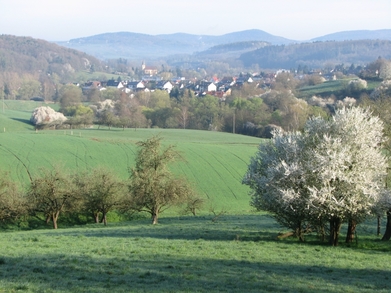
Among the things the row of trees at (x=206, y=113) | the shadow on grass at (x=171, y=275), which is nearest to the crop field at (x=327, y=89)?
the row of trees at (x=206, y=113)

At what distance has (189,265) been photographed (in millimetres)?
19328

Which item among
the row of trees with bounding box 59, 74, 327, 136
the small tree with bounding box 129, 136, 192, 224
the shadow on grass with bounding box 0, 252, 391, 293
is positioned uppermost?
the shadow on grass with bounding box 0, 252, 391, 293

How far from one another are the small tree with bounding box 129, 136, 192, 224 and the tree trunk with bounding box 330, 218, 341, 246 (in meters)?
15.1

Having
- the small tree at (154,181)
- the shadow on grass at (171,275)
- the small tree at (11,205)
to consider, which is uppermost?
the shadow on grass at (171,275)

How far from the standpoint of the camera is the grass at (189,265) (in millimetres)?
16047

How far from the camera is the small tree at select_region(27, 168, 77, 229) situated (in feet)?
138

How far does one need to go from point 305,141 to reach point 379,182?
4.16m

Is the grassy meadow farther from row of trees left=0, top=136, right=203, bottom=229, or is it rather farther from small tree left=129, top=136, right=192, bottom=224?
row of trees left=0, top=136, right=203, bottom=229

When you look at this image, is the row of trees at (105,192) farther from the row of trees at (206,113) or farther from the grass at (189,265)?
the row of trees at (206,113)

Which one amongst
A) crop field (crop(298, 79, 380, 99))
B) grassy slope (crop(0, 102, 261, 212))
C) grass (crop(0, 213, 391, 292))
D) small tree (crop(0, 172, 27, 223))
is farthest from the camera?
crop field (crop(298, 79, 380, 99))

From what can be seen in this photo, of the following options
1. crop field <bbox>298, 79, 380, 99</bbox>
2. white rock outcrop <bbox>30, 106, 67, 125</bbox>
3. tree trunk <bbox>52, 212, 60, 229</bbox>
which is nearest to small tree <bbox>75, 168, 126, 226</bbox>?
→ tree trunk <bbox>52, 212, 60, 229</bbox>

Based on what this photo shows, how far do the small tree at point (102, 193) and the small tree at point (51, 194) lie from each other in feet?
3.58

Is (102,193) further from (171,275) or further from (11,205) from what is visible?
(171,275)

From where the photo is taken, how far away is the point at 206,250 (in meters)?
23.0
